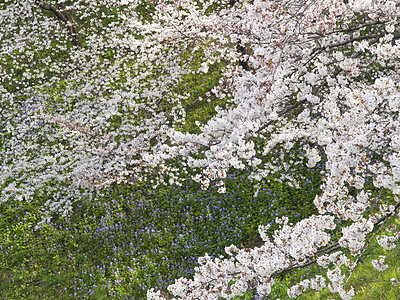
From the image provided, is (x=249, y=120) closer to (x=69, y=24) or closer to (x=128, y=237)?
(x=128, y=237)

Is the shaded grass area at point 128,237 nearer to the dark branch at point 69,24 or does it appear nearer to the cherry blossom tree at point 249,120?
the cherry blossom tree at point 249,120

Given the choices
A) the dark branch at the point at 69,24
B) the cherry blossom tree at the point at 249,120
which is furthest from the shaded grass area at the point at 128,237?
the dark branch at the point at 69,24

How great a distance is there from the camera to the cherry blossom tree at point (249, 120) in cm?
272

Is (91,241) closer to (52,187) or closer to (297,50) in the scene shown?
(52,187)

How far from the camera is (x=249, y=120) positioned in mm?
3639

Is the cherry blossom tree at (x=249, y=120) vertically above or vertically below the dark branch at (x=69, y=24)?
below

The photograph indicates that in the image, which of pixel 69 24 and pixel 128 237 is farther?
pixel 69 24

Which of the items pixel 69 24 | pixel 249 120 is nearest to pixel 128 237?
pixel 249 120

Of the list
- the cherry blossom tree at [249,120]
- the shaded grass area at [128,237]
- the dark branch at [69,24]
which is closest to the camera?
the cherry blossom tree at [249,120]

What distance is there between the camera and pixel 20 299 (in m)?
5.64

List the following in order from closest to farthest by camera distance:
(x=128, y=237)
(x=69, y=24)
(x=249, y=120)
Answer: (x=249, y=120), (x=128, y=237), (x=69, y=24)

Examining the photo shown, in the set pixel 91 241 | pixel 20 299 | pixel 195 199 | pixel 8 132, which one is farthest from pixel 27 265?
pixel 8 132

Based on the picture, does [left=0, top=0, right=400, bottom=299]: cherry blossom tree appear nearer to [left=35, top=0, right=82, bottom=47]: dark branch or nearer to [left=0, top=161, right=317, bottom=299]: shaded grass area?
[left=35, top=0, right=82, bottom=47]: dark branch

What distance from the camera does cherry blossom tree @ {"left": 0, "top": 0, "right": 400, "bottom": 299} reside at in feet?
8.92
